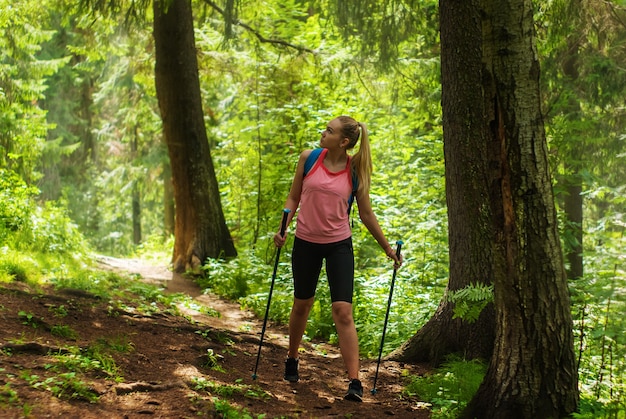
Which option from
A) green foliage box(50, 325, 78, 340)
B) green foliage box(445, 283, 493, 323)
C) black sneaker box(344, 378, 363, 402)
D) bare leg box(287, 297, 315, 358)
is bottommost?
black sneaker box(344, 378, 363, 402)

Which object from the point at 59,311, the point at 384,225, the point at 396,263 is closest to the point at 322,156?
the point at 396,263

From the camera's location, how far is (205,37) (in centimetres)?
1326

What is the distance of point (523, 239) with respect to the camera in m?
3.65

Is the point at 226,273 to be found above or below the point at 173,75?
below

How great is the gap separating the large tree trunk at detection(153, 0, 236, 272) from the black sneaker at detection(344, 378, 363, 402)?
645cm

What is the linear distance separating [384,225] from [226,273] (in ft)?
8.59

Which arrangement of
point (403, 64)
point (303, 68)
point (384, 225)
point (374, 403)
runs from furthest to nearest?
point (303, 68) < point (403, 64) < point (384, 225) < point (374, 403)

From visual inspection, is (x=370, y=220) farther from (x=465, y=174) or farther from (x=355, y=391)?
(x=355, y=391)

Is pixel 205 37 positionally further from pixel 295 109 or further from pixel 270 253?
pixel 270 253

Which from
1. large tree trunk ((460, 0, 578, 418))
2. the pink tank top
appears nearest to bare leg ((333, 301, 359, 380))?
the pink tank top

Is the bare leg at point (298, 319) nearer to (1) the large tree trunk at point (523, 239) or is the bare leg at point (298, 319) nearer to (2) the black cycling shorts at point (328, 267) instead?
(2) the black cycling shorts at point (328, 267)

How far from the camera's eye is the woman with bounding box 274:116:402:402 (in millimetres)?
4629

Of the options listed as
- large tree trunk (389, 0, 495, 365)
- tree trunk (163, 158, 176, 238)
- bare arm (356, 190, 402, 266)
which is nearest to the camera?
bare arm (356, 190, 402, 266)

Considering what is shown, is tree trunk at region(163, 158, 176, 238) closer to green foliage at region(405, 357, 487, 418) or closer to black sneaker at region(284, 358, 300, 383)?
black sneaker at region(284, 358, 300, 383)
